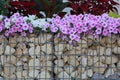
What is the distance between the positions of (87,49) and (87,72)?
0.18 m

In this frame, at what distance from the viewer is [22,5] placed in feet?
11.3

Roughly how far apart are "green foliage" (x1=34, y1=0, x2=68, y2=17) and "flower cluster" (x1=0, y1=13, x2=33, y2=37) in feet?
1.82

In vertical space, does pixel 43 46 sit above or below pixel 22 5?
below

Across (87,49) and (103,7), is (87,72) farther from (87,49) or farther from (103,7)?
(103,7)

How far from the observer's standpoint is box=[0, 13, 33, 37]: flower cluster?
2.90 meters

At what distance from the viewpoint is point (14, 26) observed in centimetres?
290

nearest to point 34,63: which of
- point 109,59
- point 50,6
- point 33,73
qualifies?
point 33,73

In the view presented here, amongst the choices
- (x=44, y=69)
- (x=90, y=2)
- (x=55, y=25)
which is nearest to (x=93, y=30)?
(x=55, y=25)

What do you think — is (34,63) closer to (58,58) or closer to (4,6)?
(58,58)

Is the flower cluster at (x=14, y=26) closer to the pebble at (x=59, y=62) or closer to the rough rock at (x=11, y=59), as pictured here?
the rough rock at (x=11, y=59)

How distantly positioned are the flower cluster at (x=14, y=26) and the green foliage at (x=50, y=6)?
0.55m

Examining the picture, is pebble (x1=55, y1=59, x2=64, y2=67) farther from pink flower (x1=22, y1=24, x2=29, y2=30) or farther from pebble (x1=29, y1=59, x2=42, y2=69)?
pink flower (x1=22, y1=24, x2=29, y2=30)

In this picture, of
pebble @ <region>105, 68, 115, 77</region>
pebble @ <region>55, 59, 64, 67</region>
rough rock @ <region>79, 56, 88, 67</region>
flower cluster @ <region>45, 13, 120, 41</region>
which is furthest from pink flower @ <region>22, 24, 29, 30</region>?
pebble @ <region>105, 68, 115, 77</region>

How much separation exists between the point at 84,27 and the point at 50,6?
26.1 inches
